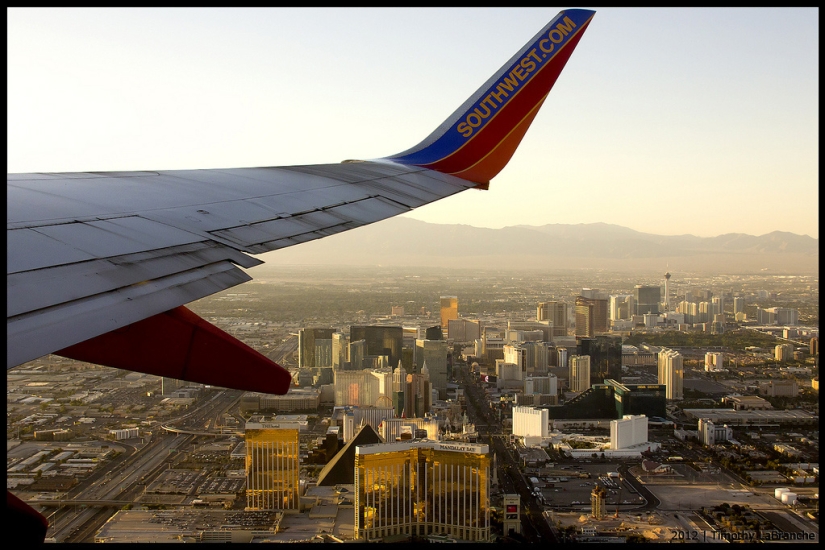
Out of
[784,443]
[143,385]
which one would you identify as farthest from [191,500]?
[784,443]

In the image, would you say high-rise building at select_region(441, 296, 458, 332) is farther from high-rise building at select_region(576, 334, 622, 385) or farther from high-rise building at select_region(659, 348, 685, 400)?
high-rise building at select_region(659, 348, 685, 400)

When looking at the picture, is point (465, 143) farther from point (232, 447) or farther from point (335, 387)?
point (335, 387)

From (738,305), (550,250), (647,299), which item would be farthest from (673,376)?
(550,250)

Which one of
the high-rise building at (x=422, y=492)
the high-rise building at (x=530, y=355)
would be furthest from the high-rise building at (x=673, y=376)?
the high-rise building at (x=422, y=492)

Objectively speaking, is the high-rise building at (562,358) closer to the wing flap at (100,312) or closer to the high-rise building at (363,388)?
the high-rise building at (363,388)

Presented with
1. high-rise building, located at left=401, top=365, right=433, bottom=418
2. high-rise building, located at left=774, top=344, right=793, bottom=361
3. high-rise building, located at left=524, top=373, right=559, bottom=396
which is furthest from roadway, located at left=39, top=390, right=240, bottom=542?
high-rise building, located at left=774, top=344, right=793, bottom=361

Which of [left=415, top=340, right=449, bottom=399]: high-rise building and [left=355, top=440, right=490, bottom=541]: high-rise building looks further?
[left=415, top=340, right=449, bottom=399]: high-rise building

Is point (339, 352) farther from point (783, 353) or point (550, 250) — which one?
point (550, 250)
